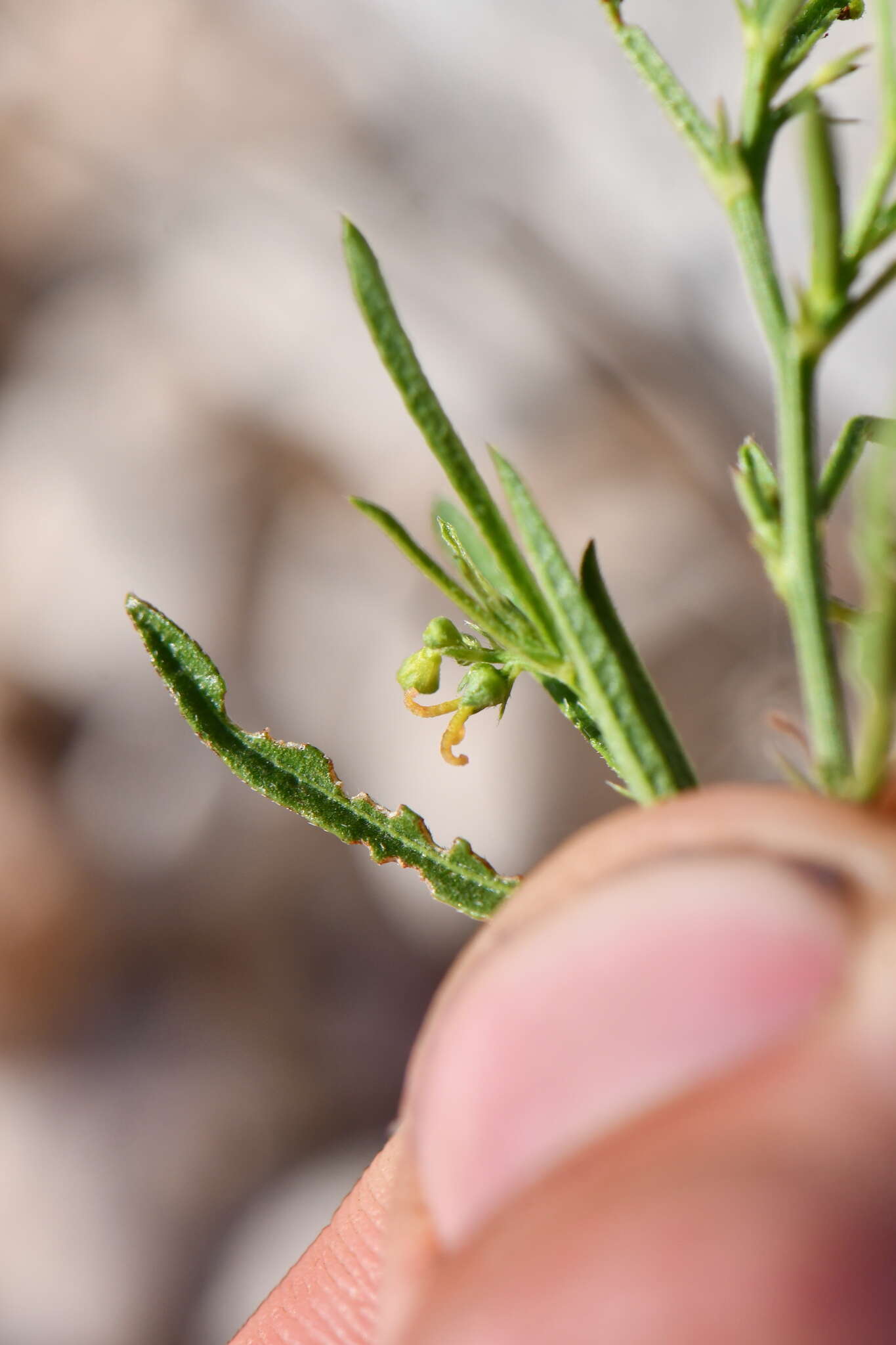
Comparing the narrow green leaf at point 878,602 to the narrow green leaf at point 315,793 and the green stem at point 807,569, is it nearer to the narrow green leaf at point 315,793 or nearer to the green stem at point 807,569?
the green stem at point 807,569

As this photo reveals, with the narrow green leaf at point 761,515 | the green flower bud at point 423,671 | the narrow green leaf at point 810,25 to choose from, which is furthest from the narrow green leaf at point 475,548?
the narrow green leaf at point 810,25

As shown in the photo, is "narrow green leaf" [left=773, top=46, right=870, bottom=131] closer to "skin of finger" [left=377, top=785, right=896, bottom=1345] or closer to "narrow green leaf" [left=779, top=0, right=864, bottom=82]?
"narrow green leaf" [left=779, top=0, right=864, bottom=82]

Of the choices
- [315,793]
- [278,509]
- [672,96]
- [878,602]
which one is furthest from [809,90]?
[278,509]

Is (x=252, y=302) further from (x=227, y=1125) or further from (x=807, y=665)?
(x=807, y=665)

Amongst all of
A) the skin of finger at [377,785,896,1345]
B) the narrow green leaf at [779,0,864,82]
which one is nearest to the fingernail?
the skin of finger at [377,785,896,1345]

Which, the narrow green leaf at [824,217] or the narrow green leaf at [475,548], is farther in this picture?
the narrow green leaf at [475,548]
